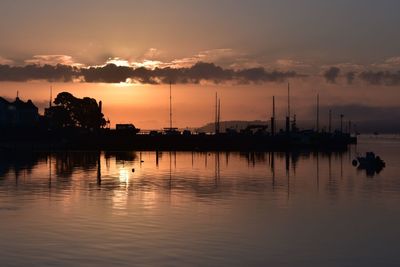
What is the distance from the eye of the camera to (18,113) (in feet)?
546

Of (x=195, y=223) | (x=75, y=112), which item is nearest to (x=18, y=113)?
(x=75, y=112)

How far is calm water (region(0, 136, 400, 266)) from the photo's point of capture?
2425 cm

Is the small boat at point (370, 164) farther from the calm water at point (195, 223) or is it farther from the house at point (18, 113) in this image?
the house at point (18, 113)

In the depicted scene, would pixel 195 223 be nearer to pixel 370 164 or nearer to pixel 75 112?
pixel 370 164

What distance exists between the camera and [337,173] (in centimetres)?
7475

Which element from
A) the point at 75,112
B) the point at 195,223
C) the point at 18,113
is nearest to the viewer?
the point at 195,223

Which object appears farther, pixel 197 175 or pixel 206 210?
pixel 197 175

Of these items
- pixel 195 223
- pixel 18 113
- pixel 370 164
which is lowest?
pixel 195 223

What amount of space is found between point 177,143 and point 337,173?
7999 centimetres

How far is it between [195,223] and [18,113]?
14463 centimetres

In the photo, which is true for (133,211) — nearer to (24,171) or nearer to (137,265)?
(137,265)

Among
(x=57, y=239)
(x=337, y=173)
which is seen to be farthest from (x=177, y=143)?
(x=57, y=239)

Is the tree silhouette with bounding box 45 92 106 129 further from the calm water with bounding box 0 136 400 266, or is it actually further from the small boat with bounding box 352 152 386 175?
the calm water with bounding box 0 136 400 266

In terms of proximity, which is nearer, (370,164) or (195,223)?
(195,223)
